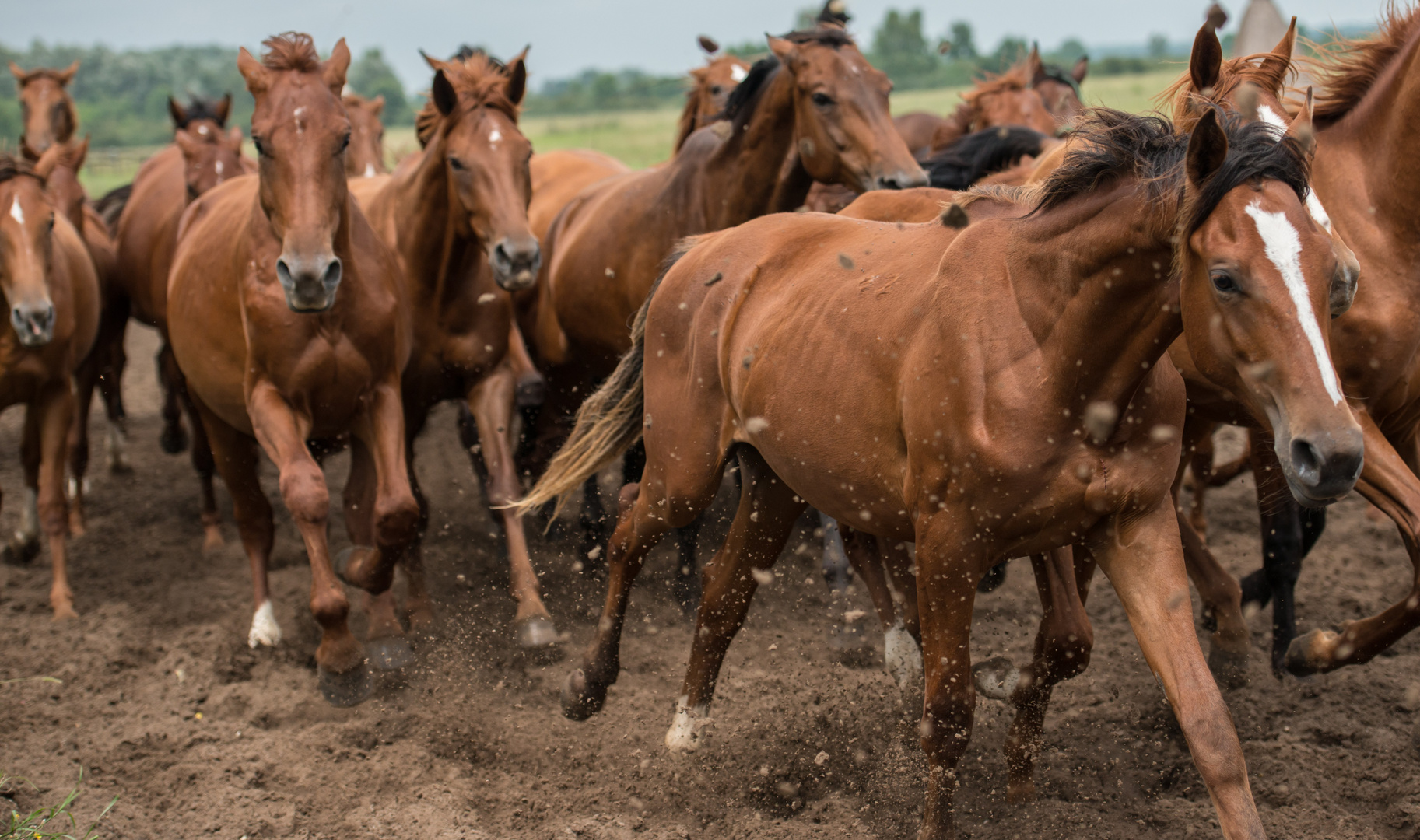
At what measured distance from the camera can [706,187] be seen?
6.05 metres

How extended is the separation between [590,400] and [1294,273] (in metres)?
2.96

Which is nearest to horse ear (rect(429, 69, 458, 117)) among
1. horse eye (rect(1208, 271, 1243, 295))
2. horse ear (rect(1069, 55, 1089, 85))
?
horse eye (rect(1208, 271, 1243, 295))

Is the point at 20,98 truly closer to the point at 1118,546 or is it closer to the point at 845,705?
the point at 845,705

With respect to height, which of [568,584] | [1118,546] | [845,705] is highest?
[1118,546]

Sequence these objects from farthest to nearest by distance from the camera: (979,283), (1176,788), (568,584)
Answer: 1. (568,584)
2. (1176,788)
3. (979,283)

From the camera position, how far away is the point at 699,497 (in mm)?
4207

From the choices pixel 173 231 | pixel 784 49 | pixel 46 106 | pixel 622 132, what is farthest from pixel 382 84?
pixel 784 49

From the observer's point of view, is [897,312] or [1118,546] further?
[897,312]

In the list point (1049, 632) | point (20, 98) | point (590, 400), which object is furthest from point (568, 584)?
point (20, 98)

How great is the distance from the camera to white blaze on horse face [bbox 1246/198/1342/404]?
8.01ft

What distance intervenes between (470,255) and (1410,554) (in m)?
4.22

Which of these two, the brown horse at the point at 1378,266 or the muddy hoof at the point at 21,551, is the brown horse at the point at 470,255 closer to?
the muddy hoof at the point at 21,551

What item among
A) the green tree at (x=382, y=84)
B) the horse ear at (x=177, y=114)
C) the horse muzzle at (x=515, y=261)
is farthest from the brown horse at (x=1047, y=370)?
the green tree at (x=382, y=84)

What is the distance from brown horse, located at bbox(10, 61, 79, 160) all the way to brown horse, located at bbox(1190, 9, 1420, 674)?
9667 mm
